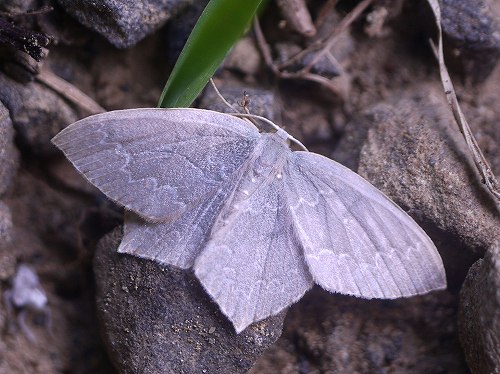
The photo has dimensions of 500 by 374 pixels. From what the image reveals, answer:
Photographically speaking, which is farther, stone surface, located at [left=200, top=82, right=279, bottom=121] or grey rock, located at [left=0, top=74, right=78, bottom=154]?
stone surface, located at [left=200, top=82, right=279, bottom=121]

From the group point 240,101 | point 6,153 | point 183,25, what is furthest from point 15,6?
point 240,101

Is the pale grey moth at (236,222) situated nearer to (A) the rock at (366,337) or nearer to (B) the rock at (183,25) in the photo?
(A) the rock at (366,337)

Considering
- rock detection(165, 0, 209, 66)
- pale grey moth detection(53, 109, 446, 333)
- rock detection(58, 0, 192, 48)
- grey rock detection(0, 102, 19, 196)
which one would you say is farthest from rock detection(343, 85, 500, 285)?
grey rock detection(0, 102, 19, 196)

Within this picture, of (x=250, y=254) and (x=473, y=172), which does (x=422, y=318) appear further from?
(x=250, y=254)

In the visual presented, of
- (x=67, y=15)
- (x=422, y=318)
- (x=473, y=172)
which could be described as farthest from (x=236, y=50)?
(x=422, y=318)

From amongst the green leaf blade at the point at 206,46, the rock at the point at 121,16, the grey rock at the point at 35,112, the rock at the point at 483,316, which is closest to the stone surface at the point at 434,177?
the rock at the point at 483,316

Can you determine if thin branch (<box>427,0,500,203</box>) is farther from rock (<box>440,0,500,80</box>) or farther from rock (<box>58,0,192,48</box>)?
rock (<box>58,0,192,48</box>)
